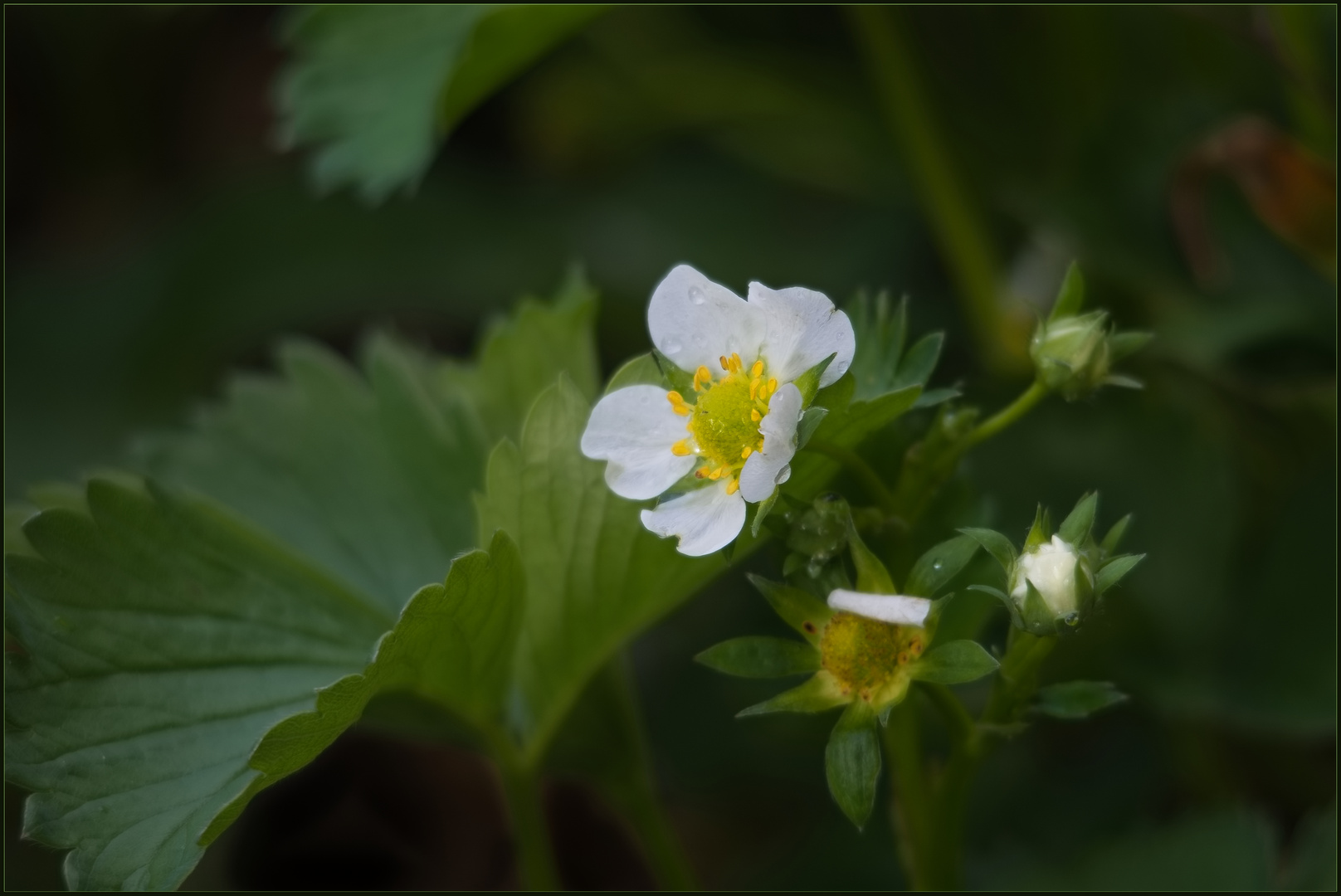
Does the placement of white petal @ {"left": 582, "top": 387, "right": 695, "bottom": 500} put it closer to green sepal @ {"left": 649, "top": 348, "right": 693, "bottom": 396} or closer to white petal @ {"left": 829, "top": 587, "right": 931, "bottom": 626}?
green sepal @ {"left": 649, "top": 348, "right": 693, "bottom": 396}

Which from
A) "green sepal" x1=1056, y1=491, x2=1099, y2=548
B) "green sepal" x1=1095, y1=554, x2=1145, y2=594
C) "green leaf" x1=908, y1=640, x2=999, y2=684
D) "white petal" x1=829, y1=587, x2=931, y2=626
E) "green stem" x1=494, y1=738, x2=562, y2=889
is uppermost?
"white petal" x1=829, y1=587, x2=931, y2=626

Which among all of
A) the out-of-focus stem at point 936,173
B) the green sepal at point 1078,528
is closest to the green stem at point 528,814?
the green sepal at point 1078,528

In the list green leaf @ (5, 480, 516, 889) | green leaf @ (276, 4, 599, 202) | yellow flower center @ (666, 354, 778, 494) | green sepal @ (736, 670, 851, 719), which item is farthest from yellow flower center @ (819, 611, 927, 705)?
green leaf @ (276, 4, 599, 202)

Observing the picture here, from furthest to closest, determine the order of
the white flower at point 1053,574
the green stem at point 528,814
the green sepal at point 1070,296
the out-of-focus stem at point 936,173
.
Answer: the out-of-focus stem at point 936,173 → the green stem at point 528,814 → the green sepal at point 1070,296 → the white flower at point 1053,574

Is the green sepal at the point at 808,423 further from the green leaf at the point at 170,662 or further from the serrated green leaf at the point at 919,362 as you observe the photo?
the green leaf at the point at 170,662

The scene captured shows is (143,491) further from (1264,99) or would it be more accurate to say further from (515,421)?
(1264,99)

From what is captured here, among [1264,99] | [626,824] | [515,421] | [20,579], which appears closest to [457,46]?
[515,421]

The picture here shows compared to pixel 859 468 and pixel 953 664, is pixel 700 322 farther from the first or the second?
pixel 953 664
